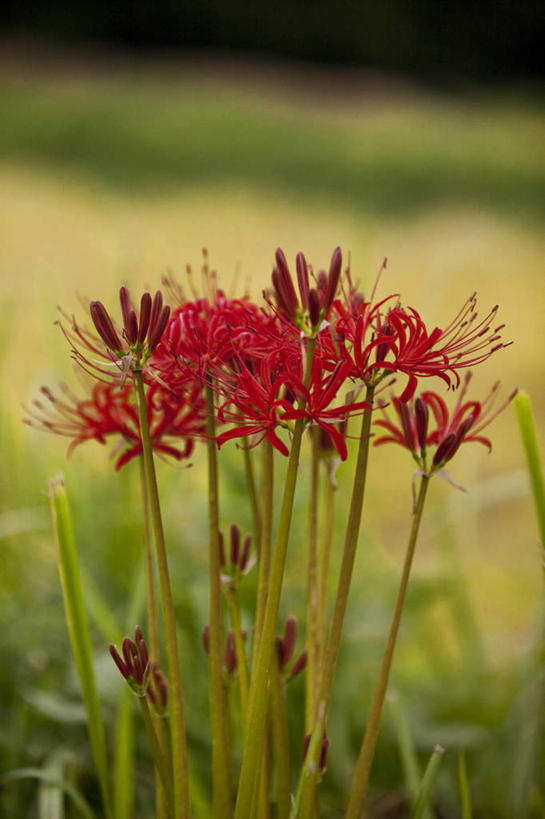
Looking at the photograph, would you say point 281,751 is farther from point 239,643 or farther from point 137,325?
point 137,325

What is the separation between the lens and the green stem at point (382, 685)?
315 mm

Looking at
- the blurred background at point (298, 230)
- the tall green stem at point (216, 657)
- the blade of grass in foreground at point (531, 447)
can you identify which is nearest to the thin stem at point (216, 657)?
the tall green stem at point (216, 657)

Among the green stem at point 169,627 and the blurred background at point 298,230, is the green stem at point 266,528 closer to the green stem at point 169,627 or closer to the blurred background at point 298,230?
the green stem at point 169,627

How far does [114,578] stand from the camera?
0.74 meters

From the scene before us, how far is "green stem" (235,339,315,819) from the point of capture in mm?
270

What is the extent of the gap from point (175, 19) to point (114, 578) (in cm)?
144

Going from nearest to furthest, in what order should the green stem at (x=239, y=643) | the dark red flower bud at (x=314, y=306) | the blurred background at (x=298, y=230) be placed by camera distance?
the dark red flower bud at (x=314, y=306), the green stem at (x=239, y=643), the blurred background at (x=298, y=230)

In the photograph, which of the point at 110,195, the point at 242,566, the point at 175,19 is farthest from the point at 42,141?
the point at 242,566

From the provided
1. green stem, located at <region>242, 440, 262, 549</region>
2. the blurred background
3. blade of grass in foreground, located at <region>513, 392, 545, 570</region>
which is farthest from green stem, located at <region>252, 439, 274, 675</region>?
the blurred background

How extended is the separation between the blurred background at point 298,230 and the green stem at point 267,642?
328 millimetres

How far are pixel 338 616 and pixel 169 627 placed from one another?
0.07 m

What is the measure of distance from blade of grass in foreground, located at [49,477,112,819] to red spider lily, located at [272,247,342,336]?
0.40 feet

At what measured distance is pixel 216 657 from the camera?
0.34 meters

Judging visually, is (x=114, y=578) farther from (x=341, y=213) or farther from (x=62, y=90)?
(x=62, y=90)
